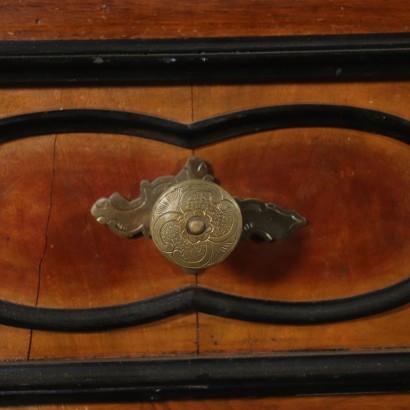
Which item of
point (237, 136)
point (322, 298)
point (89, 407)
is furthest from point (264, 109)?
point (89, 407)

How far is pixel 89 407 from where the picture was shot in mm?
474

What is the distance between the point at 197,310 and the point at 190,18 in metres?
0.23

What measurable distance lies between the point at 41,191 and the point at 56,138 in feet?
0.14

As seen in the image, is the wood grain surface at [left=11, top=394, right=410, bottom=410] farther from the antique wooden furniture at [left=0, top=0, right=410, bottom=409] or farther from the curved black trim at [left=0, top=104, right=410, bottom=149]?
the curved black trim at [left=0, top=104, right=410, bottom=149]

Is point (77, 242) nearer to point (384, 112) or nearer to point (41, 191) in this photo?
point (41, 191)

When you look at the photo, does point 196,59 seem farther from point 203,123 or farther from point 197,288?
point 197,288

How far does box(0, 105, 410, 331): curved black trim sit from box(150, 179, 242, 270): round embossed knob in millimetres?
53

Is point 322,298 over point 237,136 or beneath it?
beneath

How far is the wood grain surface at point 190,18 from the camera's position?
1.47 feet

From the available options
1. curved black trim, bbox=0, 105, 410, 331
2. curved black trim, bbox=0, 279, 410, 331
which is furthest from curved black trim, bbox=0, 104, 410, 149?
curved black trim, bbox=0, 279, 410, 331

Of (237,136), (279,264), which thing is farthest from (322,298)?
(237,136)

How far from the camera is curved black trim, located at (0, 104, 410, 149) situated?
452 mm

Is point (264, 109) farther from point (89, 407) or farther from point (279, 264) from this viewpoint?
point (89, 407)

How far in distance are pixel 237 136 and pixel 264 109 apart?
3 centimetres
